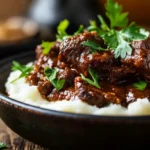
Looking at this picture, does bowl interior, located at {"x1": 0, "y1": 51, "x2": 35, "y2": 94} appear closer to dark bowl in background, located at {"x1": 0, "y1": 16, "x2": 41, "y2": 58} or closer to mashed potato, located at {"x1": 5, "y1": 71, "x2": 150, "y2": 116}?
mashed potato, located at {"x1": 5, "y1": 71, "x2": 150, "y2": 116}

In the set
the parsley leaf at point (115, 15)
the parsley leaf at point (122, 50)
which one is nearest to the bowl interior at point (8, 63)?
the parsley leaf at point (115, 15)

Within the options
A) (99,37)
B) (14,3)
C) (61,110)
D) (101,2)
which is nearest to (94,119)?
(61,110)

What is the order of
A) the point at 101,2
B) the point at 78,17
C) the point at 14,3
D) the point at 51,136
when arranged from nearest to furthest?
the point at 51,136 < the point at 78,17 < the point at 101,2 < the point at 14,3

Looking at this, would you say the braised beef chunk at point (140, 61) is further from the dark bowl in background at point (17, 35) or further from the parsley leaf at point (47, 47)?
the dark bowl in background at point (17, 35)

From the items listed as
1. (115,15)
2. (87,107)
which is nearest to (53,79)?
(87,107)

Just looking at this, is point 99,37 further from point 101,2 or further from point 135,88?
point 101,2

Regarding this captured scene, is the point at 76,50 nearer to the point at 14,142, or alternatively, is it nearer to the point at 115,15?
the point at 115,15
